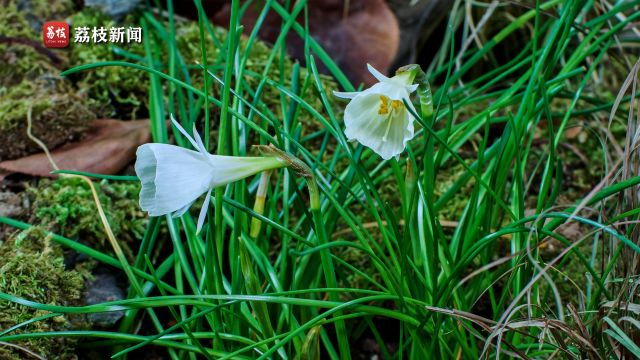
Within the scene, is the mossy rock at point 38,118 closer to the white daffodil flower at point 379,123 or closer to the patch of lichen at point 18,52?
the patch of lichen at point 18,52

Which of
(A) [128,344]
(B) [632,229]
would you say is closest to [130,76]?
(A) [128,344]

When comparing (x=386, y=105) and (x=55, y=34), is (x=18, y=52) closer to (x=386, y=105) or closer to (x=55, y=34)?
(x=55, y=34)

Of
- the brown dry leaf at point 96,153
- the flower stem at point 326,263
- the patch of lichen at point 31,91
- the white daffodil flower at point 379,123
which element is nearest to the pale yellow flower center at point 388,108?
the white daffodil flower at point 379,123

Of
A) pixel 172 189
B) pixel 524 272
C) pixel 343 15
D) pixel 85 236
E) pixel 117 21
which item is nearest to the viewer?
pixel 172 189

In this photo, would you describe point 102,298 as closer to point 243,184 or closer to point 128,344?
point 128,344

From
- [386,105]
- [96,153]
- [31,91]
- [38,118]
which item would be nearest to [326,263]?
[386,105]
